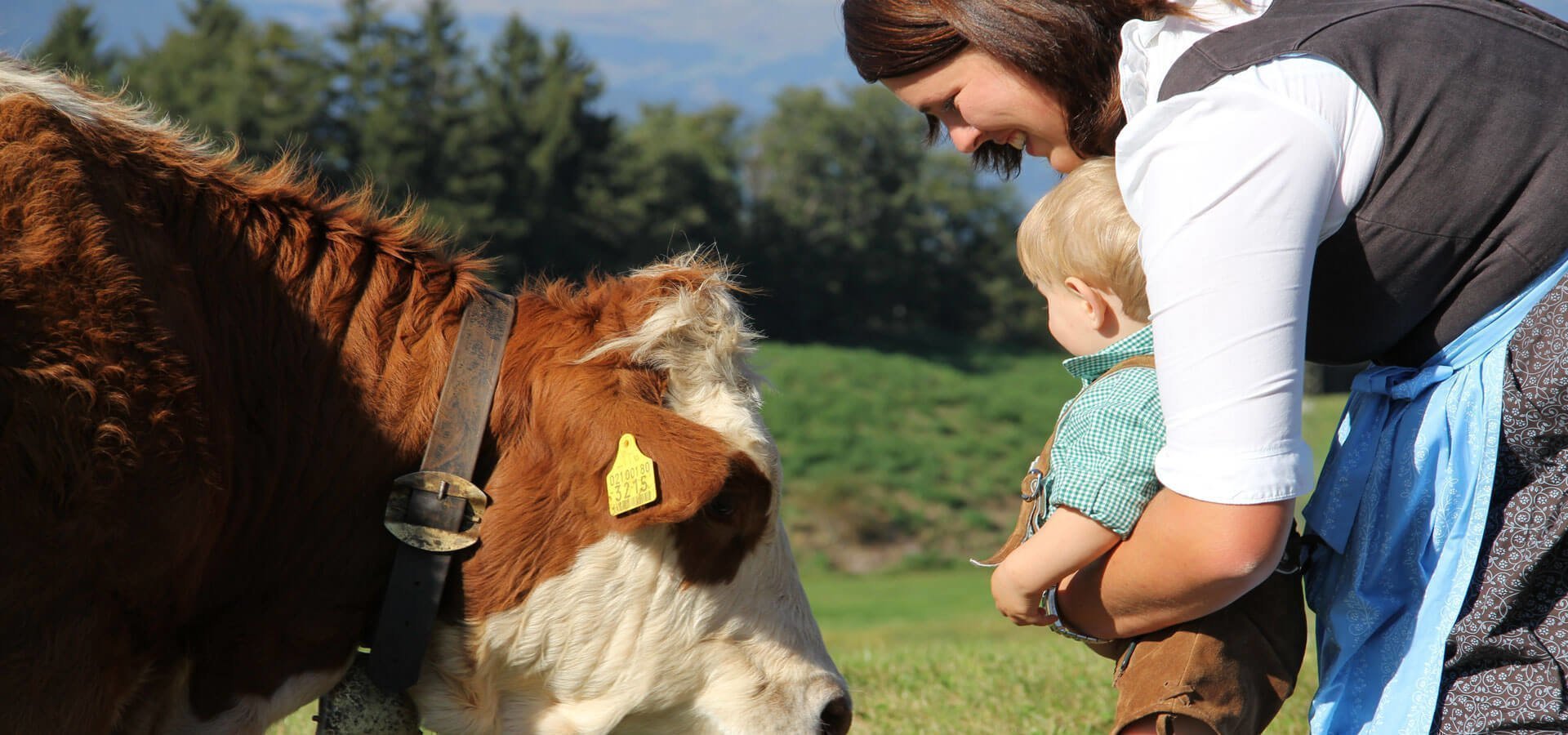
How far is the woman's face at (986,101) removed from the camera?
2461 millimetres

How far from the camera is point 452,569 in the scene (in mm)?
2463

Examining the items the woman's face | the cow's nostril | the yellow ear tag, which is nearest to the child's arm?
the cow's nostril

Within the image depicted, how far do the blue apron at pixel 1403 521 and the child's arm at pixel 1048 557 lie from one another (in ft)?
1.35

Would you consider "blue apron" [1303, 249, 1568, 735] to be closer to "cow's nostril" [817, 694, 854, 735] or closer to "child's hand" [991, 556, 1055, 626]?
"child's hand" [991, 556, 1055, 626]

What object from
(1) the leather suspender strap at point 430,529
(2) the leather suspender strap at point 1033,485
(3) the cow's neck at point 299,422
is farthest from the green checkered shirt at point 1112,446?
(3) the cow's neck at point 299,422

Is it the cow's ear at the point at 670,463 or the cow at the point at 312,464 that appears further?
the cow's ear at the point at 670,463

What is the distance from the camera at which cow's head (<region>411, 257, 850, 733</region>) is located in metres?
2.45

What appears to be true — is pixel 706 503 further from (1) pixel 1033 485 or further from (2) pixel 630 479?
(1) pixel 1033 485

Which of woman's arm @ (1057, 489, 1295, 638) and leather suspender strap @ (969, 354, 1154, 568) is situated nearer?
woman's arm @ (1057, 489, 1295, 638)

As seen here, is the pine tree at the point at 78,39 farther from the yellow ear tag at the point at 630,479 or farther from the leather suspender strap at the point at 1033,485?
the leather suspender strap at the point at 1033,485

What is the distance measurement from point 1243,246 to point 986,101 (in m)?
0.81

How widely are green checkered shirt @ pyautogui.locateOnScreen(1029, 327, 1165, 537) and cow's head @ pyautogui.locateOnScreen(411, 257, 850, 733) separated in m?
0.60

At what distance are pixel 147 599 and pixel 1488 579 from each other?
7.30ft

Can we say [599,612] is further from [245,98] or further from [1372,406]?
[245,98]
